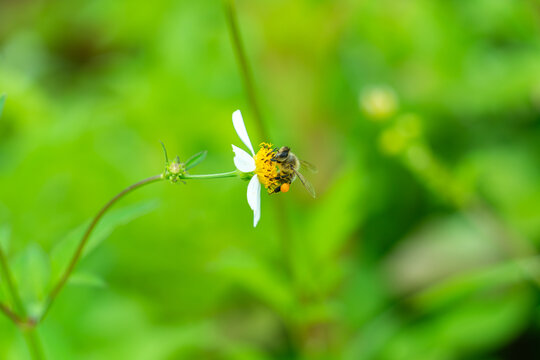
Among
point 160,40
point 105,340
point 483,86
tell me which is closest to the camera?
point 105,340

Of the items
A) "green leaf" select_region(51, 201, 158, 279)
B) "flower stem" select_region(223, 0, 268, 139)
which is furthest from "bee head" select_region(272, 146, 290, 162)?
"green leaf" select_region(51, 201, 158, 279)

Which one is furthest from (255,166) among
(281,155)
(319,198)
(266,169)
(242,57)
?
(319,198)

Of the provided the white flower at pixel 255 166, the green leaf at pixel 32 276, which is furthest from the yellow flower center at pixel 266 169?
the green leaf at pixel 32 276

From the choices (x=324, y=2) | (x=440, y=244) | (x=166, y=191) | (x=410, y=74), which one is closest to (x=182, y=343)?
(x=166, y=191)

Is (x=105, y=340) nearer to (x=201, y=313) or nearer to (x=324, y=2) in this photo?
(x=201, y=313)

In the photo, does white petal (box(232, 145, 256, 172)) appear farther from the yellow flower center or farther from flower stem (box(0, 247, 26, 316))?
flower stem (box(0, 247, 26, 316))

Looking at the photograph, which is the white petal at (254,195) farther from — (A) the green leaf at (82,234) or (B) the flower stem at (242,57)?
(B) the flower stem at (242,57)

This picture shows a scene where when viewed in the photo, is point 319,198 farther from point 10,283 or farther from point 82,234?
point 10,283
